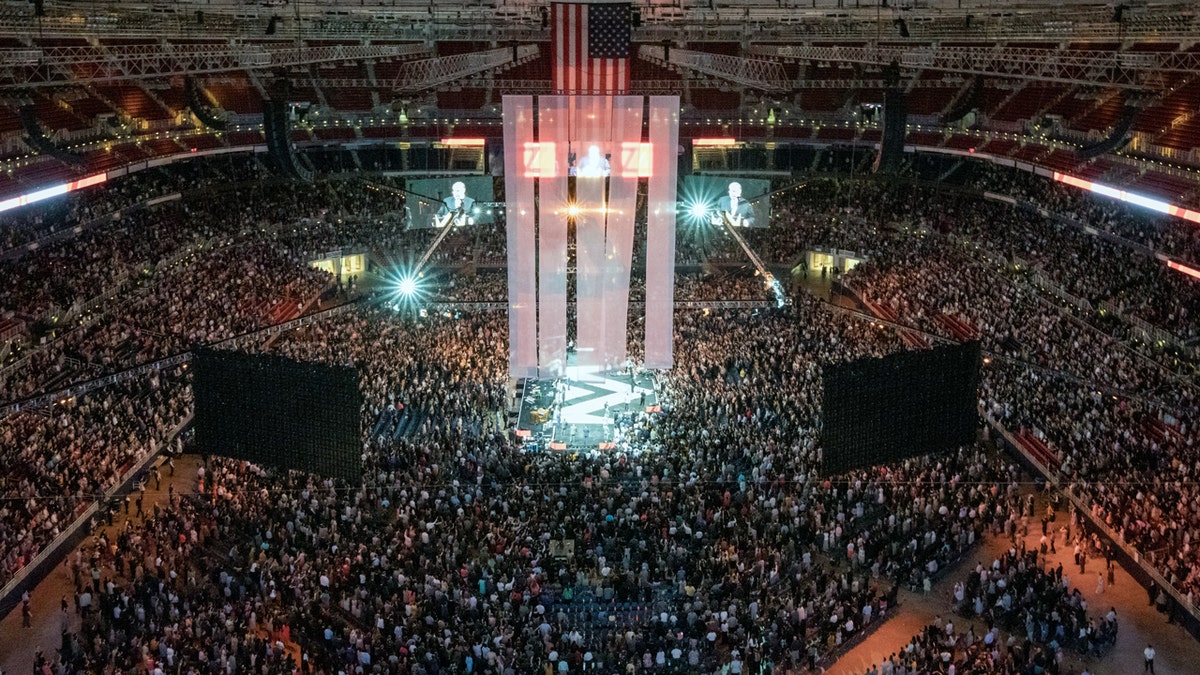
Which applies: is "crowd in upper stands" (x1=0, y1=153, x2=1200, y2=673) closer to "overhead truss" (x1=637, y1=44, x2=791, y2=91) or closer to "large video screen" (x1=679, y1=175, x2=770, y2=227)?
"large video screen" (x1=679, y1=175, x2=770, y2=227)

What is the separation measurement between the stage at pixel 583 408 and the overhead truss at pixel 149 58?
36.3 feet

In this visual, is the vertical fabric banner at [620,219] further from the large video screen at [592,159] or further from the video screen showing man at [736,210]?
the video screen showing man at [736,210]

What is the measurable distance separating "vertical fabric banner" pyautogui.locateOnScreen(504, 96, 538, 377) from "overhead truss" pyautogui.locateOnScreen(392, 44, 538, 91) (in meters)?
12.1

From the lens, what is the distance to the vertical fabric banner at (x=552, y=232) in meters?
27.8

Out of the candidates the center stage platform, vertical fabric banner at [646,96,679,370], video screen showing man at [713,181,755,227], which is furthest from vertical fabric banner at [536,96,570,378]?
video screen showing man at [713,181,755,227]

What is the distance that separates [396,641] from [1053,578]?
Answer: 35.6ft

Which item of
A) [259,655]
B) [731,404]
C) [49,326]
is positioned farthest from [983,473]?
[49,326]

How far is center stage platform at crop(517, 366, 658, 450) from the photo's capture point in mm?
27109

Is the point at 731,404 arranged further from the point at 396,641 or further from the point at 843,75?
the point at 843,75

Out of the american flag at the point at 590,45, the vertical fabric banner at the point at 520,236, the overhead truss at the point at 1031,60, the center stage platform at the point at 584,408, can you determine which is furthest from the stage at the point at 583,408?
the overhead truss at the point at 1031,60

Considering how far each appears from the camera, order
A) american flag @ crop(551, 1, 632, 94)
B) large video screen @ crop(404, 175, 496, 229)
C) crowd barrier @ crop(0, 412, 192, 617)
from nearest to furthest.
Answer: crowd barrier @ crop(0, 412, 192, 617), american flag @ crop(551, 1, 632, 94), large video screen @ crop(404, 175, 496, 229)

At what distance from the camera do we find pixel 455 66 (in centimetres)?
4097

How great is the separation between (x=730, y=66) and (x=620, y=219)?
580 inches

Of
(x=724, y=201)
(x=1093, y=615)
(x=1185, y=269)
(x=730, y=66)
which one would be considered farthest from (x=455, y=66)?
(x=1093, y=615)
